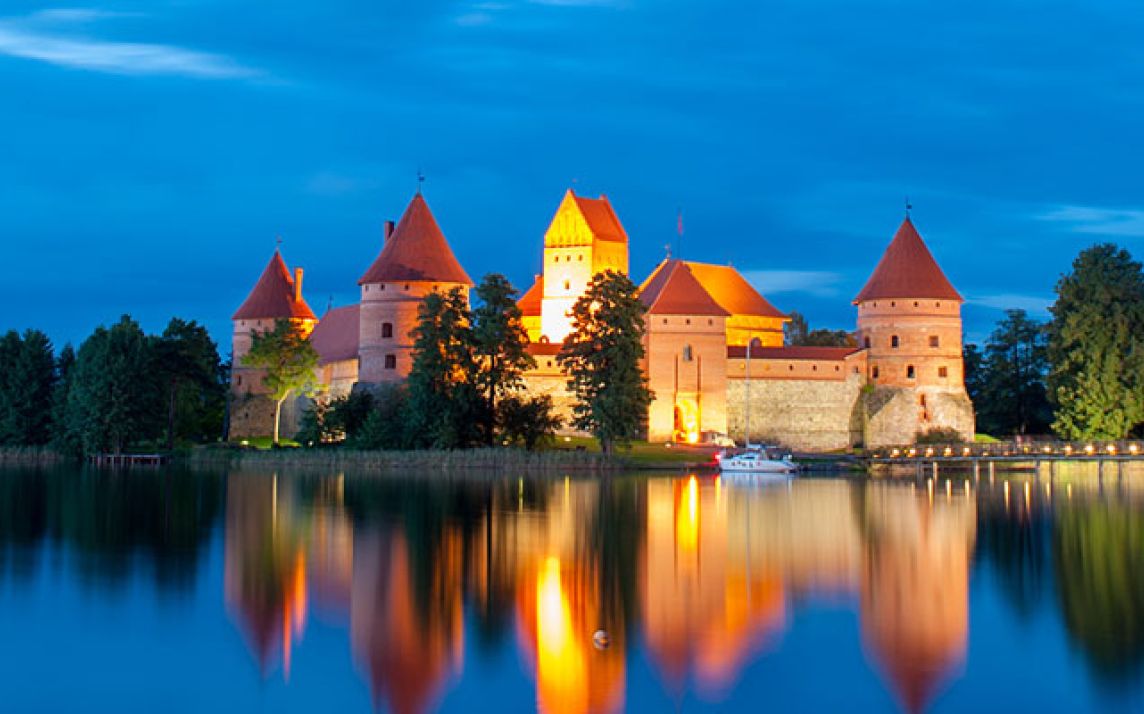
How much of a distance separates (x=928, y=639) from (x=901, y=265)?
113ft

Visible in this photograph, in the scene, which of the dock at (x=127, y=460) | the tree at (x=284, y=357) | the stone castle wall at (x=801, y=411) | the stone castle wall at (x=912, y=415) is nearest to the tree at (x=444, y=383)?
the dock at (x=127, y=460)

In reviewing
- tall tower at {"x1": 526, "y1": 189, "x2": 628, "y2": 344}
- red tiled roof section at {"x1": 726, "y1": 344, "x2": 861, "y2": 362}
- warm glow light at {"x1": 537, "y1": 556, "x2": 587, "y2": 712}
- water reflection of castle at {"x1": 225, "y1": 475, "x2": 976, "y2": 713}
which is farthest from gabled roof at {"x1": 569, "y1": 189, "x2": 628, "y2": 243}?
warm glow light at {"x1": 537, "y1": 556, "x2": 587, "y2": 712}

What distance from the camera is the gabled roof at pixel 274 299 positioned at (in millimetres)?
56844

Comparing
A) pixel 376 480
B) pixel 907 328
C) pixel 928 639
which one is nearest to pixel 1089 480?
pixel 907 328

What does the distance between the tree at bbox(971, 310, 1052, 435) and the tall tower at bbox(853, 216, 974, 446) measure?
689cm

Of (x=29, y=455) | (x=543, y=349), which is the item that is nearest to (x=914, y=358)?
(x=543, y=349)

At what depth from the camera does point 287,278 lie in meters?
58.5

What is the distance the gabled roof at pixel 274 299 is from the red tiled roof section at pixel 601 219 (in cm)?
1293

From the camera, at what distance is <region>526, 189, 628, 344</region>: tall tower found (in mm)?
51625

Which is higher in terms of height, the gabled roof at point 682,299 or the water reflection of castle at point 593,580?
the gabled roof at point 682,299

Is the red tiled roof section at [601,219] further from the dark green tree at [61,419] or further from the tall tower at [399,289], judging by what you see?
the dark green tree at [61,419]

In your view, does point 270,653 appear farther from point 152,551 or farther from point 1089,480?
point 1089,480

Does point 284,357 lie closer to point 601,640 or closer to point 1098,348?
point 1098,348

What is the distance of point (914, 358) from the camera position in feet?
154
